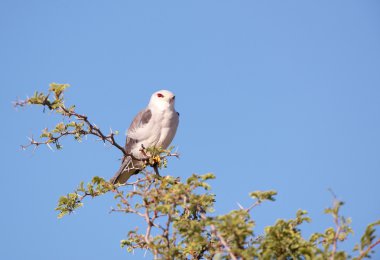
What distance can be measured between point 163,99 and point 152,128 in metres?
0.63

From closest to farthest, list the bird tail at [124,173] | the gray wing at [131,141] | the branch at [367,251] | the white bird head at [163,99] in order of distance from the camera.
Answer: the branch at [367,251], the bird tail at [124,173], the gray wing at [131,141], the white bird head at [163,99]

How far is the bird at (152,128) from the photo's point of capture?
10031mm

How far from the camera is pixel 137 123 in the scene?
10.3 m

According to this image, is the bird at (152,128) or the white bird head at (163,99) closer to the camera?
the bird at (152,128)

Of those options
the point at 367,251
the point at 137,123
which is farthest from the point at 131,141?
the point at 367,251

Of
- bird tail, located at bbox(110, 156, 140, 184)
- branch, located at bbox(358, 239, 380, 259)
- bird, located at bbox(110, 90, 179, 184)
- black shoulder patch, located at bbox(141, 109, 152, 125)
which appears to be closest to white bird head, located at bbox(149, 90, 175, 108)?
bird, located at bbox(110, 90, 179, 184)

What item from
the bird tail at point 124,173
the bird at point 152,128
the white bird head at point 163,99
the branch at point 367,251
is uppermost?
the white bird head at point 163,99

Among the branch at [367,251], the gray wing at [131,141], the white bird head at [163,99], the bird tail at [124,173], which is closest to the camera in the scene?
the branch at [367,251]

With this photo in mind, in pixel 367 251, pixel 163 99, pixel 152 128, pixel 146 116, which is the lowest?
pixel 367 251

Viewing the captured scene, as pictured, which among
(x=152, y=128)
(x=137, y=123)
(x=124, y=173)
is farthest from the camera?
(x=137, y=123)

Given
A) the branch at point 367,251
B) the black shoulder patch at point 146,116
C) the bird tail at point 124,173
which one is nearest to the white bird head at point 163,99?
the black shoulder patch at point 146,116

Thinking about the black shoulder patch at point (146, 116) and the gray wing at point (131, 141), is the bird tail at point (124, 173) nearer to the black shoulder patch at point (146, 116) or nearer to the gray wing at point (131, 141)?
the gray wing at point (131, 141)

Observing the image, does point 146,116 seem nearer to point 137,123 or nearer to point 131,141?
point 137,123

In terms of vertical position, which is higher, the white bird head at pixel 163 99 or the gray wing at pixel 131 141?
the white bird head at pixel 163 99
